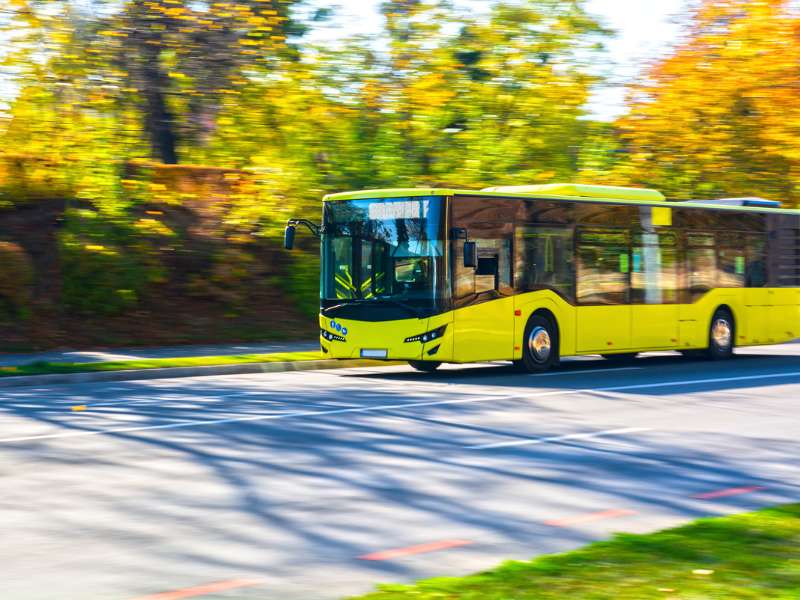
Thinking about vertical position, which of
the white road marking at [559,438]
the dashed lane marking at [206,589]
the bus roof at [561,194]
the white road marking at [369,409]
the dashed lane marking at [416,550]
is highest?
the bus roof at [561,194]

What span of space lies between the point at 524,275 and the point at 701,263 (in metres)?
5.11

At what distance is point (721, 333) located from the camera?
79.0ft

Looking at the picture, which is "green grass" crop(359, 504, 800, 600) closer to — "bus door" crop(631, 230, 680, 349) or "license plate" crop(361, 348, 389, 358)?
"license plate" crop(361, 348, 389, 358)

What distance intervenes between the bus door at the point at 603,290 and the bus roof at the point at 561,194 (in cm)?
61

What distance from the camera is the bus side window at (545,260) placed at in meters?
19.9

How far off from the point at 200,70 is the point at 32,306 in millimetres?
6220

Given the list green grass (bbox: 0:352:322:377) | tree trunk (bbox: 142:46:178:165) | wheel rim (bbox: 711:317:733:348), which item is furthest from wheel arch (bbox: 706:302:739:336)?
tree trunk (bbox: 142:46:178:165)

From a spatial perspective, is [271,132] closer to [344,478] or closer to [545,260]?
[545,260]

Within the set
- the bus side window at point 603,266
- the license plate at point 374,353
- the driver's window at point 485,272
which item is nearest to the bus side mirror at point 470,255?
the driver's window at point 485,272

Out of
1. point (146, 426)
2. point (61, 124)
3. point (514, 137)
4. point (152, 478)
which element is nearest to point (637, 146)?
point (514, 137)

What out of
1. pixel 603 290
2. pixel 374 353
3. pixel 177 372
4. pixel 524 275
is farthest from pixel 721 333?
pixel 177 372

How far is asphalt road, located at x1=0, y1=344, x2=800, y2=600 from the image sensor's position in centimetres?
677

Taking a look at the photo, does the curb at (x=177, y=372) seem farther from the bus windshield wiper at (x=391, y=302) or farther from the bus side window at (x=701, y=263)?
the bus side window at (x=701, y=263)

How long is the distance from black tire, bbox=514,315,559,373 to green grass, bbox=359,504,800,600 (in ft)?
41.4
